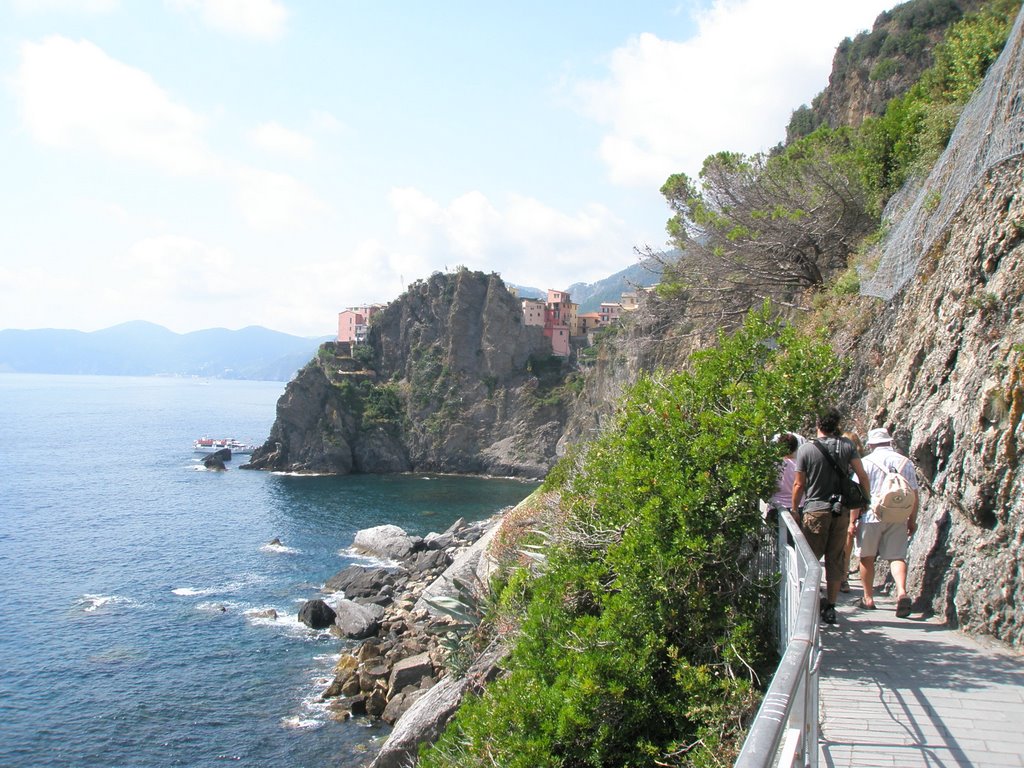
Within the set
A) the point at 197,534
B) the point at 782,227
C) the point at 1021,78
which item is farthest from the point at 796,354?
the point at 197,534

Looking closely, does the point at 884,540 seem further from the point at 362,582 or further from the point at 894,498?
the point at 362,582

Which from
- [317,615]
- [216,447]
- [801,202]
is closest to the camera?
[801,202]

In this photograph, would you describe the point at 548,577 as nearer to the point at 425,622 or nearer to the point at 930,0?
the point at 425,622

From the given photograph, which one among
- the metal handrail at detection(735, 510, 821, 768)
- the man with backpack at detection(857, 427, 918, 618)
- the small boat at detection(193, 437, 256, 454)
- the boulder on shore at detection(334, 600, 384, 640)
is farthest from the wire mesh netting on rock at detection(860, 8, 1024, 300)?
the small boat at detection(193, 437, 256, 454)

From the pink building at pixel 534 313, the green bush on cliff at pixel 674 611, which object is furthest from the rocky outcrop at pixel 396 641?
the pink building at pixel 534 313

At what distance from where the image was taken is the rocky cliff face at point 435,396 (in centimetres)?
7412

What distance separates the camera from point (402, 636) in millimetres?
25156

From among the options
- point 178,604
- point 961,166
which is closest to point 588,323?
point 178,604

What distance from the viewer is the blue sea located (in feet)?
63.9

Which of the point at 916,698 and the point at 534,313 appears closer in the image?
the point at 916,698

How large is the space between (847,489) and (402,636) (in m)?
21.2

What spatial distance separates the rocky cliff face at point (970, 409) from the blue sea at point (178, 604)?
15398mm

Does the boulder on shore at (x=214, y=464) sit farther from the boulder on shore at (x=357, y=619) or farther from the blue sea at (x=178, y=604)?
the boulder on shore at (x=357, y=619)

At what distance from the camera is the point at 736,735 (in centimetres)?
546
